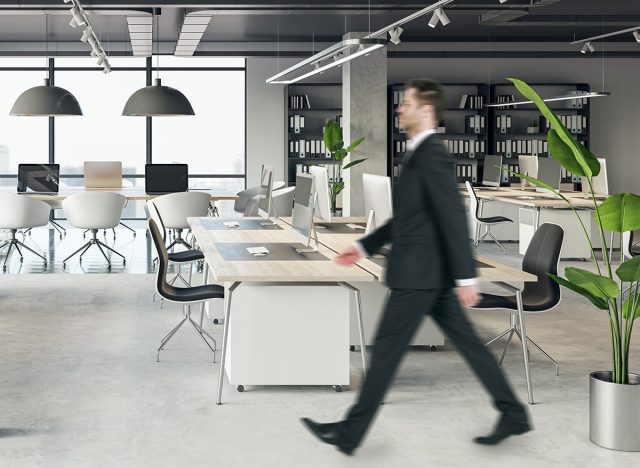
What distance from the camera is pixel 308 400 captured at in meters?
4.44

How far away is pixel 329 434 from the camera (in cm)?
369

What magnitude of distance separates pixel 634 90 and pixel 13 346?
11.7m

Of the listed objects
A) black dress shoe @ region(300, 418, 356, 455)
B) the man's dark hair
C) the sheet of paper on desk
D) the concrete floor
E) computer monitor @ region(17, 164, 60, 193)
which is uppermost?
the man's dark hair

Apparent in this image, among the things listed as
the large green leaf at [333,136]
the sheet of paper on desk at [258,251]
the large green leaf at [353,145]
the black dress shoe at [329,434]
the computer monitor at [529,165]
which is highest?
the large green leaf at [333,136]

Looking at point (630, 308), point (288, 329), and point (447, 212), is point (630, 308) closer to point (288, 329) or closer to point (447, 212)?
point (447, 212)

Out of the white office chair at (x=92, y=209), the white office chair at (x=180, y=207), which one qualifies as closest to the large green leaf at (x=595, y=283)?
the white office chair at (x=180, y=207)

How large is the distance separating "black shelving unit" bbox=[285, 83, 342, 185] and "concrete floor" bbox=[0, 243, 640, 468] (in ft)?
26.6

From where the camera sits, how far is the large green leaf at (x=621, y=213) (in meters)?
3.51

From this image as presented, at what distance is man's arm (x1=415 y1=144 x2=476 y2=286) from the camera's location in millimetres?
3473

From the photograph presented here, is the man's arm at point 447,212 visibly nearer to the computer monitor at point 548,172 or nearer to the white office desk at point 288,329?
the white office desk at point 288,329

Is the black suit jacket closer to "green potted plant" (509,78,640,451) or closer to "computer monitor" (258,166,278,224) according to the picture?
"green potted plant" (509,78,640,451)

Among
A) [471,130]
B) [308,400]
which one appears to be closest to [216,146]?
[471,130]

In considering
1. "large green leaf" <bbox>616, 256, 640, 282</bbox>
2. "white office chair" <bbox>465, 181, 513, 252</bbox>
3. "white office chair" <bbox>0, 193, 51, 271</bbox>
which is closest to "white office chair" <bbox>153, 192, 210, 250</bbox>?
"white office chair" <bbox>0, 193, 51, 271</bbox>

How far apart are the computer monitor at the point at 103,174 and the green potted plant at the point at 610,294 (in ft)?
28.9
